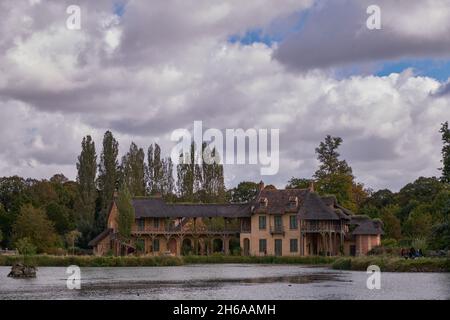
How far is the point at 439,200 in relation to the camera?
73188 mm

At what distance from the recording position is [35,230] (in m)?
72.2

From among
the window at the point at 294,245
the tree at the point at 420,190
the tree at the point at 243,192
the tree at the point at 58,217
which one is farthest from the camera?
the tree at the point at 243,192

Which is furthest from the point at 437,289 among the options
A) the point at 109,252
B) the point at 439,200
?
the point at 109,252

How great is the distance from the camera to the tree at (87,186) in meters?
80.9

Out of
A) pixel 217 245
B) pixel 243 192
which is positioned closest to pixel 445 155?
pixel 217 245

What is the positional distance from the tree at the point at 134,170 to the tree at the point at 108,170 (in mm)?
2054

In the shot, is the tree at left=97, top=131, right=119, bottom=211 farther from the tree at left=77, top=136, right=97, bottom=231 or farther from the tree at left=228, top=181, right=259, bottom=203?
the tree at left=228, top=181, right=259, bottom=203

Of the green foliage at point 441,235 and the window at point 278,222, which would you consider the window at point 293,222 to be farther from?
the green foliage at point 441,235

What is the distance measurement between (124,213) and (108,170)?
872 centimetres

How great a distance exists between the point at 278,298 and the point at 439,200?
45700mm

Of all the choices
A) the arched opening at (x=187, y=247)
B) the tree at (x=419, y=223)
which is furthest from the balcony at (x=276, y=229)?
the tree at (x=419, y=223)

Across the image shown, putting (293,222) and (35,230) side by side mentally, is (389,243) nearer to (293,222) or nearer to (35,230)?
(293,222)
